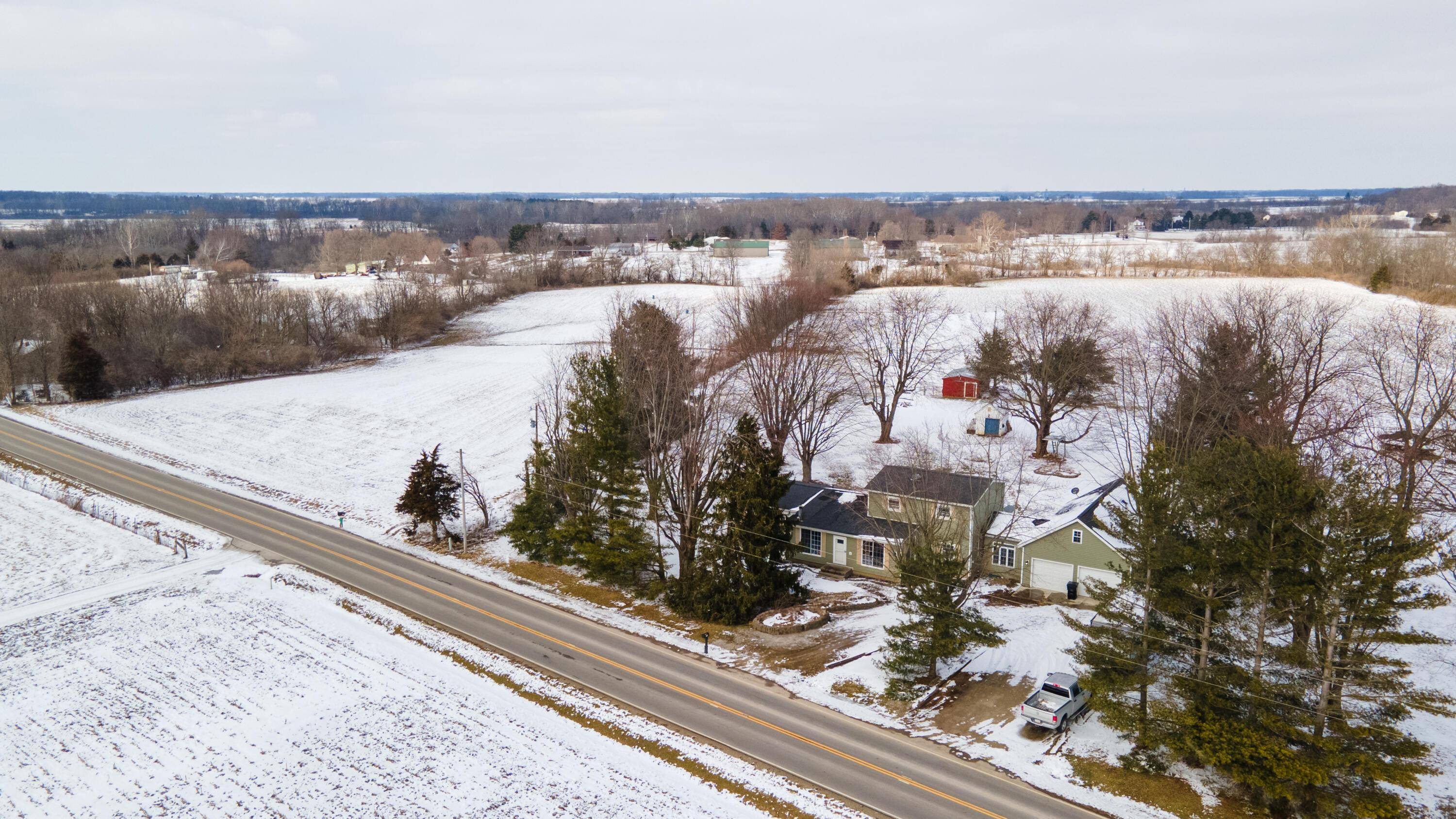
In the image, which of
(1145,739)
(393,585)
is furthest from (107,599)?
(1145,739)

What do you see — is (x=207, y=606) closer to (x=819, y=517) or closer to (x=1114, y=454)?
(x=819, y=517)

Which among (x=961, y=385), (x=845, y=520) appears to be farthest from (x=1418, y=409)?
(x=845, y=520)

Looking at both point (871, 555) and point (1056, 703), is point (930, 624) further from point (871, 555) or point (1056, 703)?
point (871, 555)

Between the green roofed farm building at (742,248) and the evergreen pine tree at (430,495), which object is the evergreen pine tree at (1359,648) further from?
the green roofed farm building at (742,248)

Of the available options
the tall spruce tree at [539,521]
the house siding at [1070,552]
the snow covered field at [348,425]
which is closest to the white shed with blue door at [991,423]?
the house siding at [1070,552]

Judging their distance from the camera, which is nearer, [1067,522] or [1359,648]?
[1359,648]

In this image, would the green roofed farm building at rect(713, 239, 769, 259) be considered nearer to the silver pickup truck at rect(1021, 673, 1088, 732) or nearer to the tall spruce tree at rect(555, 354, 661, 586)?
the tall spruce tree at rect(555, 354, 661, 586)
